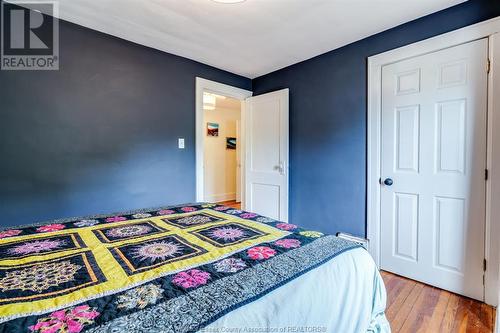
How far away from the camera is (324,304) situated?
0.93 m

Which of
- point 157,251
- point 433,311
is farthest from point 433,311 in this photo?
point 157,251

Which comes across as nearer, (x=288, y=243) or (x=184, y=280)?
(x=184, y=280)

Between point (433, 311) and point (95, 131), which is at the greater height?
point (95, 131)

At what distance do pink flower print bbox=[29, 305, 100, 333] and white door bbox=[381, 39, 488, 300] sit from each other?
2.43m

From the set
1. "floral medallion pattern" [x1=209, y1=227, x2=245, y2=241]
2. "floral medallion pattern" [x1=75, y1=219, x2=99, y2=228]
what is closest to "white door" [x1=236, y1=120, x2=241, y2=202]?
"floral medallion pattern" [x1=75, y1=219, x2=99, y2=228]

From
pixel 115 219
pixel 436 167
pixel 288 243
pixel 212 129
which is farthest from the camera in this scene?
pixel 212 129

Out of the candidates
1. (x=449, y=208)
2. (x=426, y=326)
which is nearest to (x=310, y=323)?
(x=426, y=326)

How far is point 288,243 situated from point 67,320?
87 centimetres

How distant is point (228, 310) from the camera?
701 mm

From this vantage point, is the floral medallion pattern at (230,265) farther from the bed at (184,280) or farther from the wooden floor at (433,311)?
the wooden floor at (433,311)

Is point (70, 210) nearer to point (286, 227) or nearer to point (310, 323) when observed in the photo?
point (286, 227)

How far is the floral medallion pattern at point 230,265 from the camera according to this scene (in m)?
0.91

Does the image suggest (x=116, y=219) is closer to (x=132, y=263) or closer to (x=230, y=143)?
(x=132, y=263)

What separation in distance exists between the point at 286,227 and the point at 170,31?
6.85 ft
